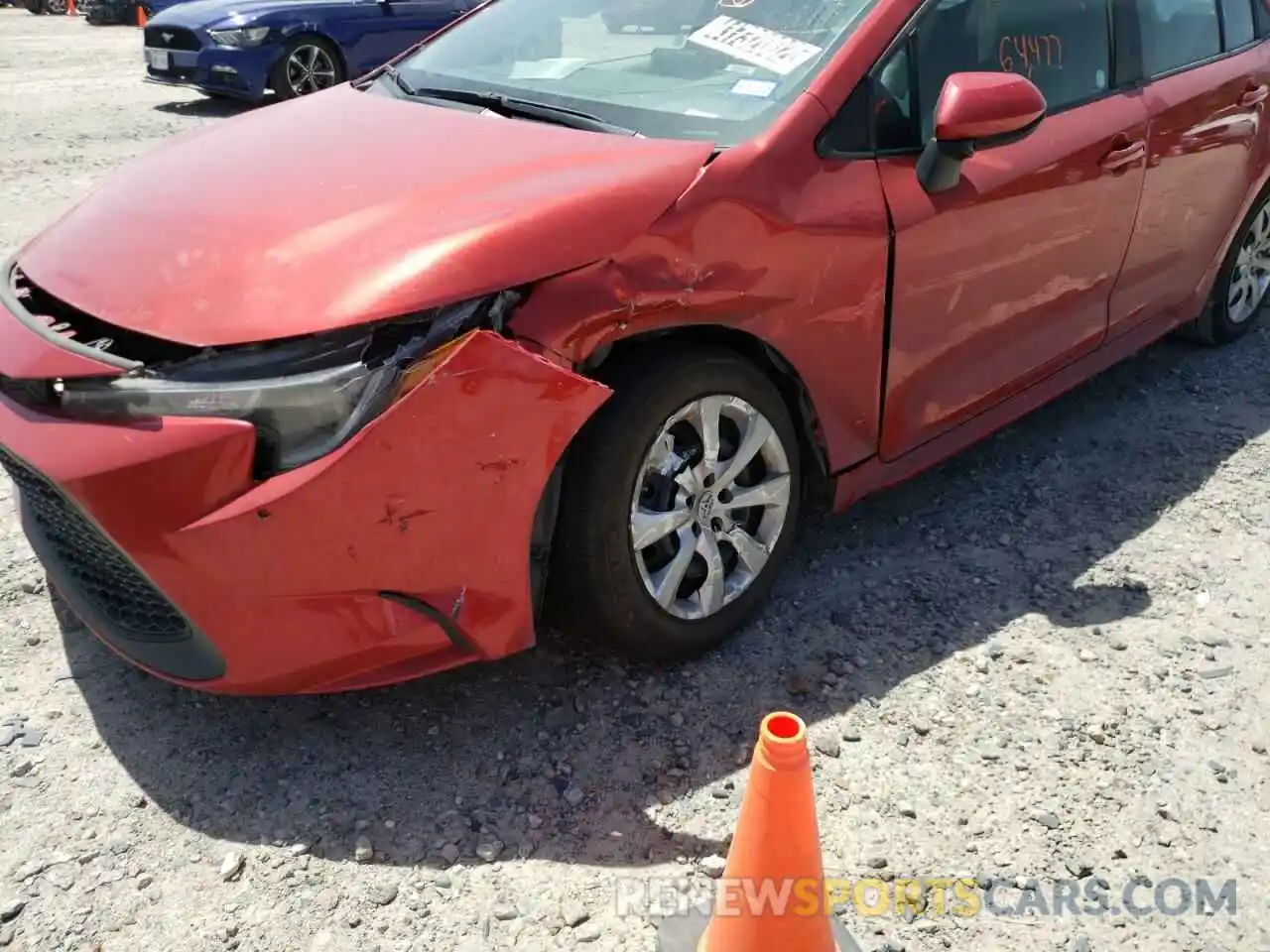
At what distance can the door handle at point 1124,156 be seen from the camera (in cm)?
342

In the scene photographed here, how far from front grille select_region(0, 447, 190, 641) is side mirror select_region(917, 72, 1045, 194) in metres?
2.05

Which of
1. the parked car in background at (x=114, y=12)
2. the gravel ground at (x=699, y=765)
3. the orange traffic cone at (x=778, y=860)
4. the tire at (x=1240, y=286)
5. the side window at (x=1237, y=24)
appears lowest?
the gravel ground at (x=699, y=765)

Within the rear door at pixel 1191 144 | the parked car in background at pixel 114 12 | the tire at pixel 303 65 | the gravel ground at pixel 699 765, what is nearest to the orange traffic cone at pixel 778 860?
the gravel ground at pixel 699 765

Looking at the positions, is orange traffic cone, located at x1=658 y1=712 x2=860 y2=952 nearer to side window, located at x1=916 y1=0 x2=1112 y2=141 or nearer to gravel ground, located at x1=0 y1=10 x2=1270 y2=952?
gravel ground, located at x1=0 y1=10 x2=1270 y2=952

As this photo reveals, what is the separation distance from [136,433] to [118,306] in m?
0.34

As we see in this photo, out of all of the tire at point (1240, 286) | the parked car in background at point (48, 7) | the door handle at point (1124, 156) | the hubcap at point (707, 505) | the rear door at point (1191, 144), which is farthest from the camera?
the parked car in background at point (48, 7)

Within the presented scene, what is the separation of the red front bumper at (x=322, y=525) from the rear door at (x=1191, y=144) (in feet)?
8.04

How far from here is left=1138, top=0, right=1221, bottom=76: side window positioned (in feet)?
12.2

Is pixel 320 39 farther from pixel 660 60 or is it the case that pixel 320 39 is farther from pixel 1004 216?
pixel 1004 216

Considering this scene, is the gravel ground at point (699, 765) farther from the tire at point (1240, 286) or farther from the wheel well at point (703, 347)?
the tire at point (1240, 286)

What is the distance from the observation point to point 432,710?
8.75 feet

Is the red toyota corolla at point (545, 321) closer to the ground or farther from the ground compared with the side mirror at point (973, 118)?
closer to the ground

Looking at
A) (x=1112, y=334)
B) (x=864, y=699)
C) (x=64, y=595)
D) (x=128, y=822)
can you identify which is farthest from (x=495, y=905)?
(x=1112, y=334)

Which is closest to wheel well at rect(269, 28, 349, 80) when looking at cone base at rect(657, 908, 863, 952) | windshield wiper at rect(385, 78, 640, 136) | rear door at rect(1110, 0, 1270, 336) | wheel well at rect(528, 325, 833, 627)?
windshield wiper at rect(385, 78, 640, 136)
